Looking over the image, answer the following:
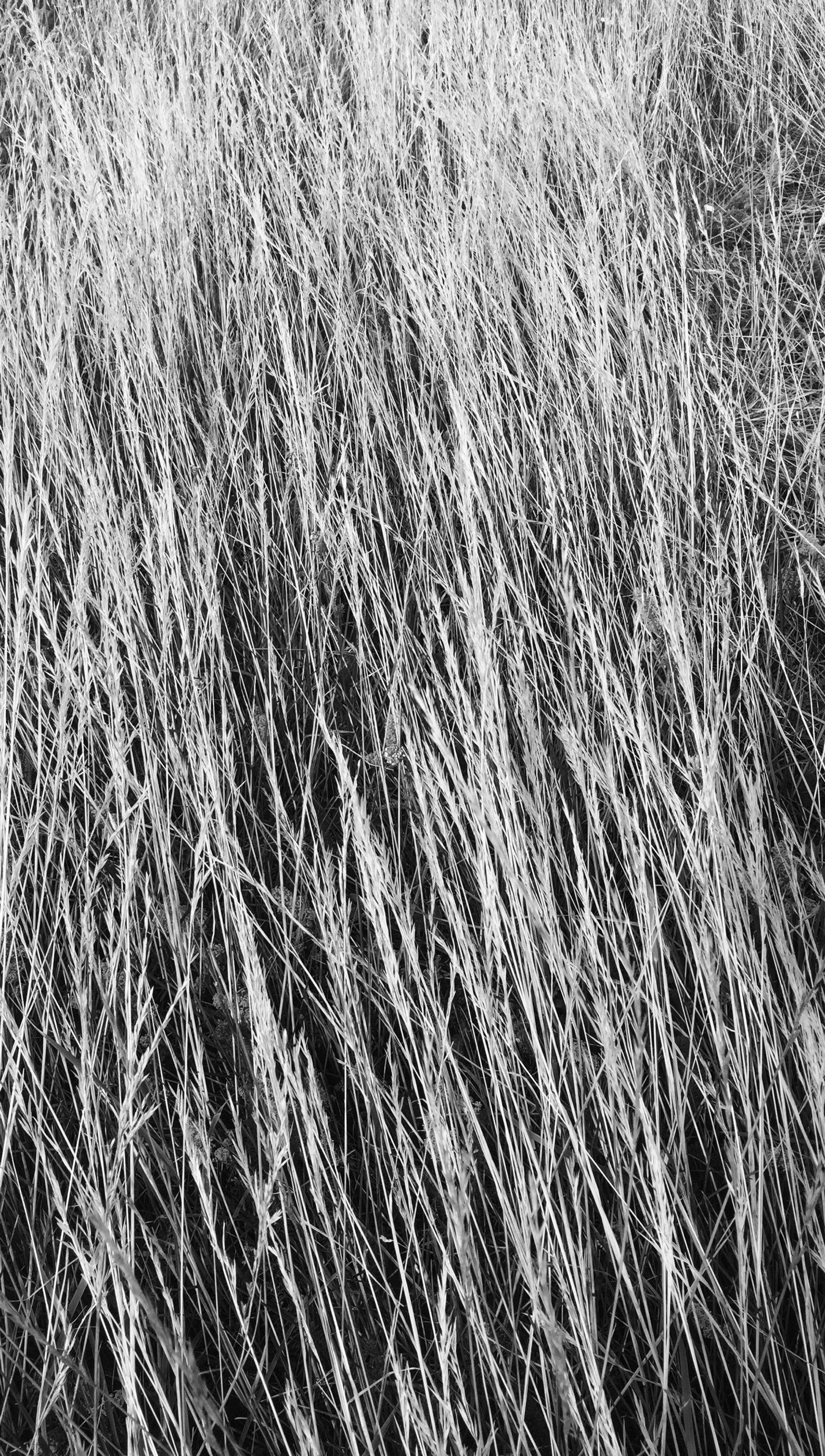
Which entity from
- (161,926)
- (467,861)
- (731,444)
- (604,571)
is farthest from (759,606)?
(161,926)

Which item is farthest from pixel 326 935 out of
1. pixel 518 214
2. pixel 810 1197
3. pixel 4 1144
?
pixel 518 214

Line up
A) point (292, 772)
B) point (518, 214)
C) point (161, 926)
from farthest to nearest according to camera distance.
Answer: point (518, 214)
point (292, 772)
point (161, 926)

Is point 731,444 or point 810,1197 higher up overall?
point 731,444

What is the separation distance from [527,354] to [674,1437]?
173 centimetres

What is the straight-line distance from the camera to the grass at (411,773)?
93cm

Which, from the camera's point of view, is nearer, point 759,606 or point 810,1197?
point 810,1197

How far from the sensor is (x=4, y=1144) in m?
1.03

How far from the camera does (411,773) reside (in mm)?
1327

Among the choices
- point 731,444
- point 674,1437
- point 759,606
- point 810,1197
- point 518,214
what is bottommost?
point 674,1437

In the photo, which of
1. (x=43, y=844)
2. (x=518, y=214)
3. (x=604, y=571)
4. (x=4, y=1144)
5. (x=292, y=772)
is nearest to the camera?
(x=4, y=1144)

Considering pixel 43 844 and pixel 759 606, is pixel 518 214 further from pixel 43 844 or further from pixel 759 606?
pixel 43 844

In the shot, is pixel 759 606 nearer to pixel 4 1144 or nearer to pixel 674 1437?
pixel 674 1437

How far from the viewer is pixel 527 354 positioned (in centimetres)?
197

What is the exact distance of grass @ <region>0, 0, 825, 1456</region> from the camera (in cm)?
93
